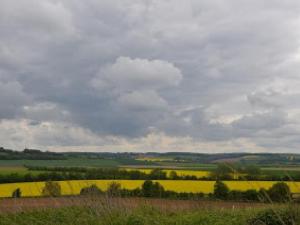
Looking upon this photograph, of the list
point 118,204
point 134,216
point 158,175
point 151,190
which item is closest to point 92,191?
point 118,204

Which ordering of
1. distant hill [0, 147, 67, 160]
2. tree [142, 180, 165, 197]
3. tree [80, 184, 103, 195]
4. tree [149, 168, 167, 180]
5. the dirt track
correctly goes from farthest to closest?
distant hill [0, 147, 67, 160], tree [149, 168, 167, 180], tree [142, 180, 165, 197], tree [80, 184, 103, 195], the dirt track

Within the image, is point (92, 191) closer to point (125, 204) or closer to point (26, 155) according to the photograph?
point (125, 204)

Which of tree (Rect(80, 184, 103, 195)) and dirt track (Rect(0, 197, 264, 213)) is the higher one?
tree (Rect(80, 184, 103, 195))

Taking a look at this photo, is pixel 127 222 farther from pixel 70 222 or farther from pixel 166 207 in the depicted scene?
pixel 166 207

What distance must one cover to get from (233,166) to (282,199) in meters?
2.35

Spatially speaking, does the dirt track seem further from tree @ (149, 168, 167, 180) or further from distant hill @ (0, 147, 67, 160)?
distant hill @ (0, 147, 67, 160)

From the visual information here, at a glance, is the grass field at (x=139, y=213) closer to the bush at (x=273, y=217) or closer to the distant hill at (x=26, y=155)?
the bush at (x=273, y=217)

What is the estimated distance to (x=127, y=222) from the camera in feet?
30.6

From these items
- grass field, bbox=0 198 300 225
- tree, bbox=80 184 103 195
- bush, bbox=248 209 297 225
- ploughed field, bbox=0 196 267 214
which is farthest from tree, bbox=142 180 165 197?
bush, bbox=248 209 297 225

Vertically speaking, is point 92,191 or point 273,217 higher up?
point 92,191

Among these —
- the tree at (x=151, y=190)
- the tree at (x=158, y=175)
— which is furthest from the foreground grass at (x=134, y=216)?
the tree at (x=158, y=175)

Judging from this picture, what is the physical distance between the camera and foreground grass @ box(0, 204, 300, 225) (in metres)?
9.31

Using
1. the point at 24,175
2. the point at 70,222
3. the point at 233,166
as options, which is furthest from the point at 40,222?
the point at 24,175

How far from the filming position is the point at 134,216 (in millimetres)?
9797
